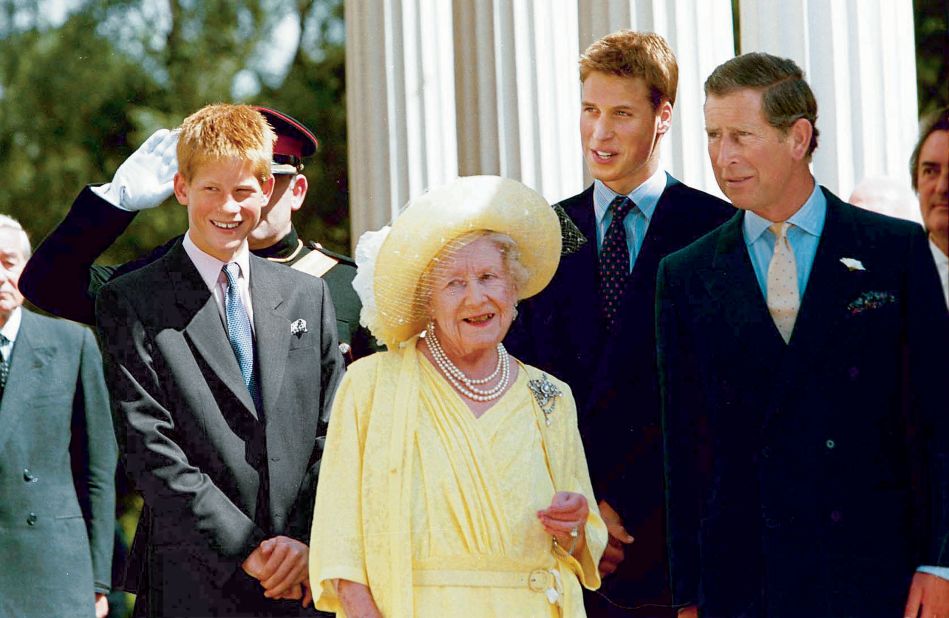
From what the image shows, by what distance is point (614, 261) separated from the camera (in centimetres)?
475

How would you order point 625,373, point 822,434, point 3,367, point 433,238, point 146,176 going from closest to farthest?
point 822,434, point 433,238, point 625,373, point 146,176, point 3,367

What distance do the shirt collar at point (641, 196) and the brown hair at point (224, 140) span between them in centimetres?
102

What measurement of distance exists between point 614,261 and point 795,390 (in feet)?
2.96

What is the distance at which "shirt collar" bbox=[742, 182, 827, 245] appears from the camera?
415 cm

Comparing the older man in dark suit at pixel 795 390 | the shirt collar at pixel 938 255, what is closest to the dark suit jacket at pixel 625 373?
the older man in dark suit at pixel 795 390

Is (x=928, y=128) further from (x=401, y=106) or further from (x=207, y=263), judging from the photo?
(x=401, y=106)

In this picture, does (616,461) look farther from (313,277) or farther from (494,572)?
(313,277)

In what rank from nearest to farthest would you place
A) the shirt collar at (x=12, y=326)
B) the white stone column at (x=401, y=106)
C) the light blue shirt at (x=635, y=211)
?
the light blue shirt at (x=635, y=211)
the shirt collar at (x=12, y=326)
the white stone column at (x=401, y=106)

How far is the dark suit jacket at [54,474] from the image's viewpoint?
5828 mm

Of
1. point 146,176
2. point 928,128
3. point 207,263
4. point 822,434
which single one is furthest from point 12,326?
point 928,128

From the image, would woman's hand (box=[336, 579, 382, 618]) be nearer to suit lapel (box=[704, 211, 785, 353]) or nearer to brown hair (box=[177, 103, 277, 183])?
suit lapel (box=[704, 211, 785, 353])

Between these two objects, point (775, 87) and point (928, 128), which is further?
point (928, 128)

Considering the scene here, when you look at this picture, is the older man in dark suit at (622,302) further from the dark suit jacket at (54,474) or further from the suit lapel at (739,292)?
the dark suit jacket at (54,474)

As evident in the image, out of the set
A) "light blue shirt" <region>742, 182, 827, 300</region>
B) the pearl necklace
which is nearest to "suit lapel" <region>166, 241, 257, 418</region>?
the pearl necklace
